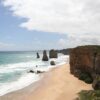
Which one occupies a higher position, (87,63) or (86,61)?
(86,61)

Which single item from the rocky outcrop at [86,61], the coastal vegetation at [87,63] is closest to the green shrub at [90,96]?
the coastal vegetation at [87,63]

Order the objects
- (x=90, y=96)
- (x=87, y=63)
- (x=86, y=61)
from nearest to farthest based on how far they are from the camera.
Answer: (x=90, y=96)
(x=87, y=63)
(x=86, y=61)

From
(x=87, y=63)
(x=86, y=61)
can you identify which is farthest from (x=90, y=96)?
(x=86, y=61)

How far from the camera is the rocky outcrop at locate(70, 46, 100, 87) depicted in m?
32.7

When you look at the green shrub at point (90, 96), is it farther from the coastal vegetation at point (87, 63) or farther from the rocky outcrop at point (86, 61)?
the rocky outcrop at point (86, 61)

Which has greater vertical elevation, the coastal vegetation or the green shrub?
the coastal vegetation

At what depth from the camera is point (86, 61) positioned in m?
35.7

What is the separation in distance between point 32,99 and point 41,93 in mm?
2789

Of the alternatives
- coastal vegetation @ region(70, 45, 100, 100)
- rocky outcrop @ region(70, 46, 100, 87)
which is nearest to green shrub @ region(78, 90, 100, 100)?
coastal vegetation @ region(70, 45, 100, 100)

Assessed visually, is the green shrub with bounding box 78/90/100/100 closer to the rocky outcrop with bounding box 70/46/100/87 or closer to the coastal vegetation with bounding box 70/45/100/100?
the coastal vegetation with bounding box 70/45/100/100

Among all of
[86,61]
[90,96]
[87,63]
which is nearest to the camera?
[90,96]

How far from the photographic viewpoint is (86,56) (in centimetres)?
3566

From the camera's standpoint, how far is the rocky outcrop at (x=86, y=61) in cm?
3266

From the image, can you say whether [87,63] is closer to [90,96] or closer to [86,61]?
[86,61]
